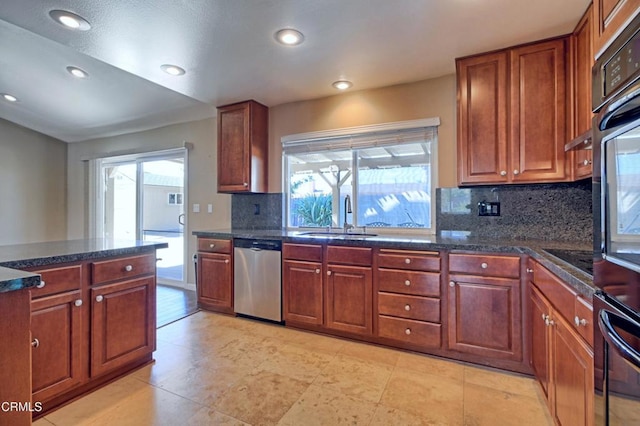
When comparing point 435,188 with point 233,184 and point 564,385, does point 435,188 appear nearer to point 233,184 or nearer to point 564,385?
point 564,385

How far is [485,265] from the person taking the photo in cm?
213

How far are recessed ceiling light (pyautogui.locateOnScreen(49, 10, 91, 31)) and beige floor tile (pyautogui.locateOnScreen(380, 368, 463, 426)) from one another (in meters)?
3.09

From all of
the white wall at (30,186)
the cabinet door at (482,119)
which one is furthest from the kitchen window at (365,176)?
the white wall at (30,186)

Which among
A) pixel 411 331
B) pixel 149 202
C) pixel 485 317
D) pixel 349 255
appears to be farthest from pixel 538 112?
pixel 149 202

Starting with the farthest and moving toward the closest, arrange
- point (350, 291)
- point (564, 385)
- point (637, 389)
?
point (350, 291), point (564, 385), point (637, 389)

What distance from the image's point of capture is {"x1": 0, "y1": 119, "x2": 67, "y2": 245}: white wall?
16.1 ft

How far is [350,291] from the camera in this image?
2.60m

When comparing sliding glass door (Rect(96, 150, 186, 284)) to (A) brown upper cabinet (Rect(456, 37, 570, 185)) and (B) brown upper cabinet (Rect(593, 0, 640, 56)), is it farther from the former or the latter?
(B) brown upper cabinet (Rect(593, 0, 640, 56))

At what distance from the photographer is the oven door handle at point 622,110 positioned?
0.80 metres

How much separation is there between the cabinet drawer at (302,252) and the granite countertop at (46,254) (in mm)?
1039

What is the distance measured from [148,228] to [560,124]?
5.26m

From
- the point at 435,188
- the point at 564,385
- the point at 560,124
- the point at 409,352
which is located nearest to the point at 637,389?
the point at 564,385

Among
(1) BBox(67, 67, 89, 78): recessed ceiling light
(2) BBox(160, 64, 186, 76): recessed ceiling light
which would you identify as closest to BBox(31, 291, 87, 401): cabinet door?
(2) BBox(160, 64, 186, 76): recessed ceiling light

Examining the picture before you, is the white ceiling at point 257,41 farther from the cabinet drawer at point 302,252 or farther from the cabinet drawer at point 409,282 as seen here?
the cabinet drawer at point 409,282
